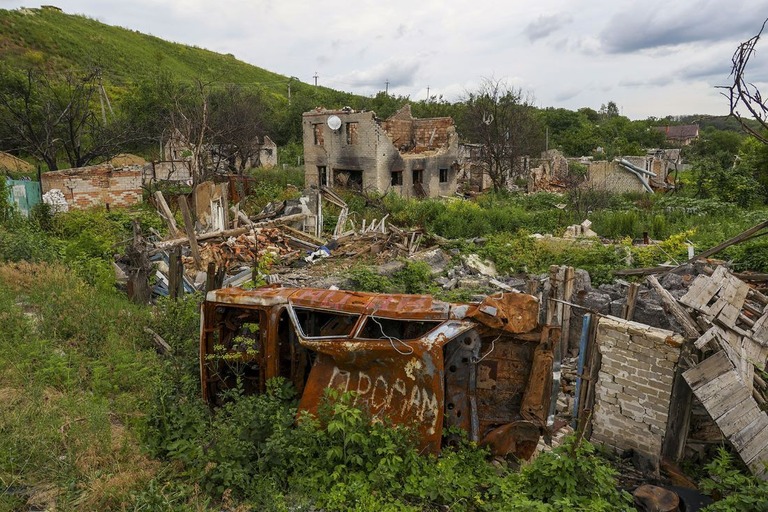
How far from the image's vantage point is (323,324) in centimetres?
511

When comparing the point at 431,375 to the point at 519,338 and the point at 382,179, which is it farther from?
the point at 382,179

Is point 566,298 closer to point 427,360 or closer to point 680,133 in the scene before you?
point 427,360

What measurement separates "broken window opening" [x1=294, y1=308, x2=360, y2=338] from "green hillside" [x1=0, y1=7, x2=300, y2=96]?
27.8m

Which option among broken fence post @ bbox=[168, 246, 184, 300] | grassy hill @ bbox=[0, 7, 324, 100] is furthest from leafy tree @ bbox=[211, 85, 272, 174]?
broken fence post @ bbox=[168, 246, 184, 300]

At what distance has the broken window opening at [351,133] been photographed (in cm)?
2134

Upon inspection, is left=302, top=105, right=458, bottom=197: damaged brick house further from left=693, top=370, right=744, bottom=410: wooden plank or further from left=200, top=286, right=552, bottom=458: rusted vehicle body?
left=693, top=370, right=744, bottom=410: wooden plank

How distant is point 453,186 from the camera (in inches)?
973

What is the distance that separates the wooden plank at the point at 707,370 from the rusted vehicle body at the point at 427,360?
1715 millimetres

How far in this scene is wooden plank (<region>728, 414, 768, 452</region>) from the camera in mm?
4764

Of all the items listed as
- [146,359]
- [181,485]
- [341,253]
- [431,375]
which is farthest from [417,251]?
[181,485]

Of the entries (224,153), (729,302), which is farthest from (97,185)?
(729,302)

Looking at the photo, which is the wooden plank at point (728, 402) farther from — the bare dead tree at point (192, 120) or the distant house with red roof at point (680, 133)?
the distant house with red roof at point (680, 133)

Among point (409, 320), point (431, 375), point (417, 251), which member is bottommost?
point (417, 251)

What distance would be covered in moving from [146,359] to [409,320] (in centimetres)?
353
